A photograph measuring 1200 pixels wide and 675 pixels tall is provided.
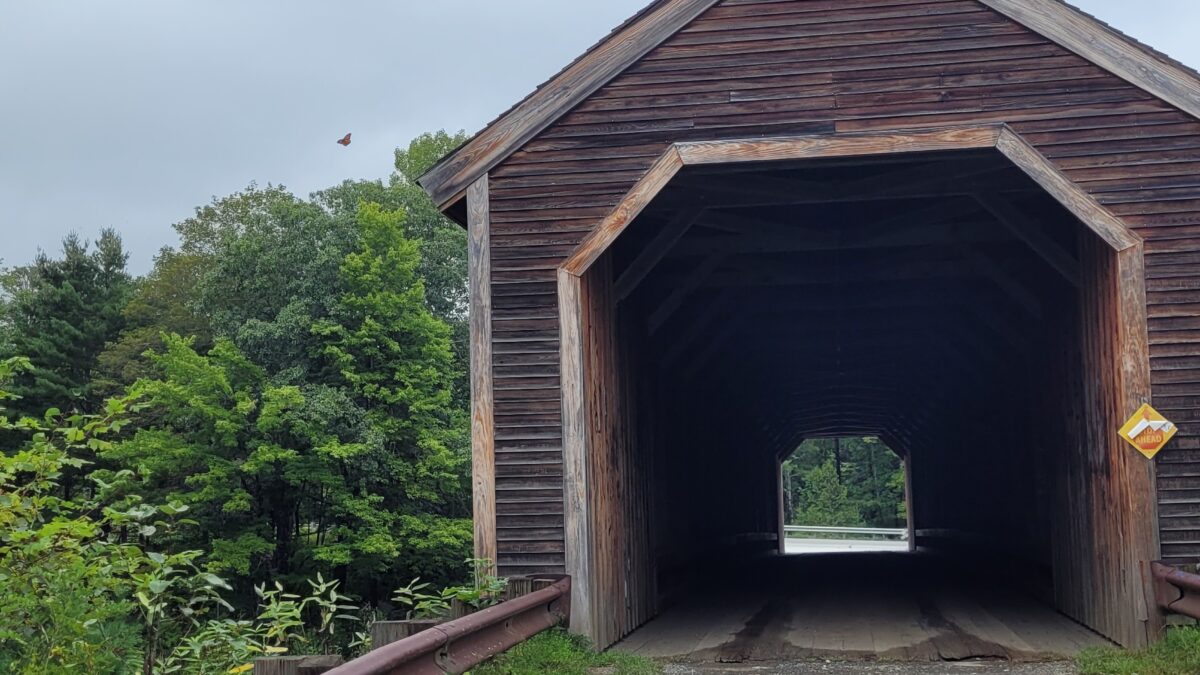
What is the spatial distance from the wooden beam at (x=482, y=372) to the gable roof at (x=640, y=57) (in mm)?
225

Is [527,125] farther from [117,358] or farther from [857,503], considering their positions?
[857,503]

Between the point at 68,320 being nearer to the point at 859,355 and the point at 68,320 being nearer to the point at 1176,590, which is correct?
the point at 859,355

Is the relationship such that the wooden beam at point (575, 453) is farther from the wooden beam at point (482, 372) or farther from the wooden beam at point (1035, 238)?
the wooden beam at point (1035, 238)

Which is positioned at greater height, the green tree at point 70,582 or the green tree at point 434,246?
the green tree at point 434,246

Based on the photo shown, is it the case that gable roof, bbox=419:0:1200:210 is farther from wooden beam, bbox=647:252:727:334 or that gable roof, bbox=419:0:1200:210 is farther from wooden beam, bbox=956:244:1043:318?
wooden beam, bbox=647:252:727:334

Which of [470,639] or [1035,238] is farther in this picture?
[1035,238]

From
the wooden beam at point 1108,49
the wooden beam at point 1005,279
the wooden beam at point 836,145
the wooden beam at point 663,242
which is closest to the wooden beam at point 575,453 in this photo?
the wooden beam at point 836,145

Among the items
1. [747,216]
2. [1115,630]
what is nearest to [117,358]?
[747,216]

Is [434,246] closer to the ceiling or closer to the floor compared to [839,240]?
closer to the ceiling

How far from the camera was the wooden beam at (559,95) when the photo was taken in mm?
8703

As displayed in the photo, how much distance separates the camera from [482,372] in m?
8.76

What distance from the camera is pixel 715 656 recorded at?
8430 millimetres

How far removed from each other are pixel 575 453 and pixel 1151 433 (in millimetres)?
3647

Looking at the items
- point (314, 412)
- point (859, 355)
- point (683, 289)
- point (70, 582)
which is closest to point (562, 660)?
point (70, 582)
